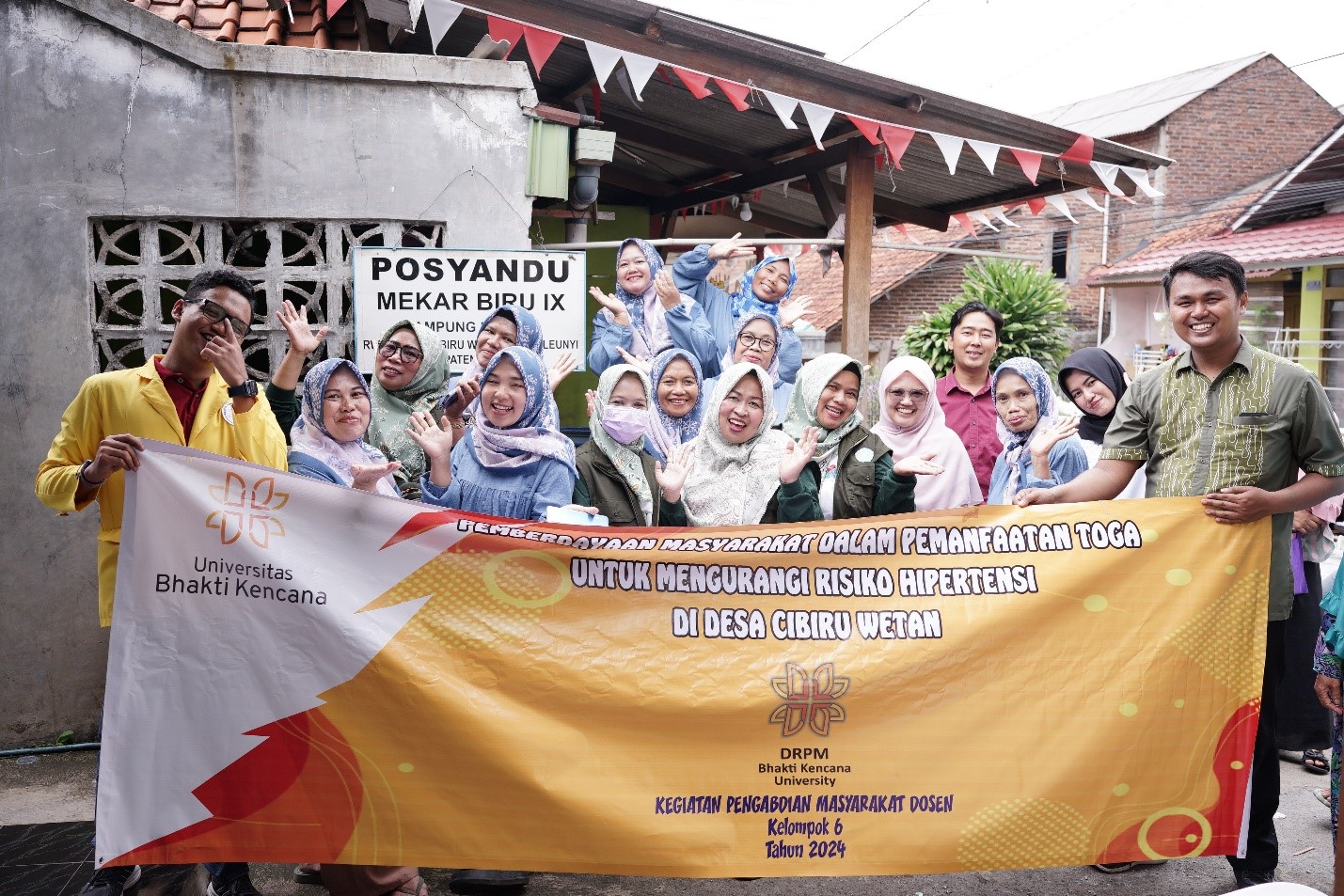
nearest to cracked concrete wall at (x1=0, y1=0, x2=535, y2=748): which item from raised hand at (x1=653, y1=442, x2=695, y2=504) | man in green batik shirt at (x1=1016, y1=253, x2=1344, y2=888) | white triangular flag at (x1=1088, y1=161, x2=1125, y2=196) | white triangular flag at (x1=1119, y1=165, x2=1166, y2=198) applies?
raised hand at (x1=653, y1=442, x2=695, y2=504)

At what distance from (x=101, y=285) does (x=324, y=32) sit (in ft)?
6.86

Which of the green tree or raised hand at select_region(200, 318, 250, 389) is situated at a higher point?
the green tree

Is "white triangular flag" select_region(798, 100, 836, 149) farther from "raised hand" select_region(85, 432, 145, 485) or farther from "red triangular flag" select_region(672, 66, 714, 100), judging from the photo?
"raised hand" select_region(85, 432, 145, 485)

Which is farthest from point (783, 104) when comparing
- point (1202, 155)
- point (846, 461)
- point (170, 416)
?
point (1202, 155)

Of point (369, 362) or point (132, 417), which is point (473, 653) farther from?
point (369, 362)

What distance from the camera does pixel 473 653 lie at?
3.09 m

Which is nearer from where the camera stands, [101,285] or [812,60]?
[101,285]

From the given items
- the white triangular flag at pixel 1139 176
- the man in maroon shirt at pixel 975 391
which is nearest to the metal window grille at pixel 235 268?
the man in maroon shirt at pixel 975 391

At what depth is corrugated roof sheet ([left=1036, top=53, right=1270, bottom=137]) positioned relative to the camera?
89.4 feet

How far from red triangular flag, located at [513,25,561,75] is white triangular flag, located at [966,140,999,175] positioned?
281 cm

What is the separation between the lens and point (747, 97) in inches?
250

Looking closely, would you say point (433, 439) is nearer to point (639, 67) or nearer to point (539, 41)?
point (539, 41)

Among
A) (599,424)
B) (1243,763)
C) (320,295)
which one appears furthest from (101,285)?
(1243,763)

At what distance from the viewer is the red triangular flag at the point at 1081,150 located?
701 centimetres
